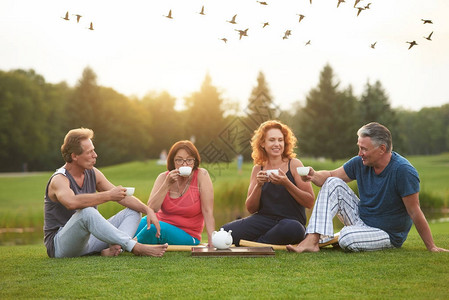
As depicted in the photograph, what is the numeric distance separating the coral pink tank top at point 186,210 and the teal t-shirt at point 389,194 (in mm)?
1625

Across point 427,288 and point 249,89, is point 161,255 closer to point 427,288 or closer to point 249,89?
point 427,288

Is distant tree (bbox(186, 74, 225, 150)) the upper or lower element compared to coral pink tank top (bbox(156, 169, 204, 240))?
upper

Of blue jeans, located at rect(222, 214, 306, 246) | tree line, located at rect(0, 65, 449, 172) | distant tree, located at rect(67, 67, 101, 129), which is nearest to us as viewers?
blue jeans, located at rect(222, 214, 306, 246)

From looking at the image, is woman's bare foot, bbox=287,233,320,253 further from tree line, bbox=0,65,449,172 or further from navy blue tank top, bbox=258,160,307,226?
tree line, bbox=0,65,449,172

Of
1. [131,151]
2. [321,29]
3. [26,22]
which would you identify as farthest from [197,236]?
[131,151]

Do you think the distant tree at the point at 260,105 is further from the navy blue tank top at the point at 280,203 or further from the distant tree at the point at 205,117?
the navy blue tank top at the point at 280,203

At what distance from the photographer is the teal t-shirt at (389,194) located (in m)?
4.56

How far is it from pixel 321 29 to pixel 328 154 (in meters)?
25.9

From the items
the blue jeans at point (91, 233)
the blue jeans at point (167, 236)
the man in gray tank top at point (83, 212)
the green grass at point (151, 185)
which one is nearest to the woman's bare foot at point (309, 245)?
the blue jeans at point (167, 236)

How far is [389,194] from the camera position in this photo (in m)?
4.69

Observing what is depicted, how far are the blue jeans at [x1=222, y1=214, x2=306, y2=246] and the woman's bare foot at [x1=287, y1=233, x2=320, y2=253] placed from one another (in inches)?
9.5

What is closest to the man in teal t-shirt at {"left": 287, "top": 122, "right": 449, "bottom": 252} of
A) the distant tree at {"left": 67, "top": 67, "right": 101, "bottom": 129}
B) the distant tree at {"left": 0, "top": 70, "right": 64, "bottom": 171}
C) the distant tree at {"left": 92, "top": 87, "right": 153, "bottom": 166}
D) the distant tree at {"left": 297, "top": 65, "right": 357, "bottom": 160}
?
the distant tree at {"left": 297, "top": 65, "right": 357, "bottom": 160}

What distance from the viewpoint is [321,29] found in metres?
8.80

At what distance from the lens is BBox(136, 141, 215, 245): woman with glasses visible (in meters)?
5.22
